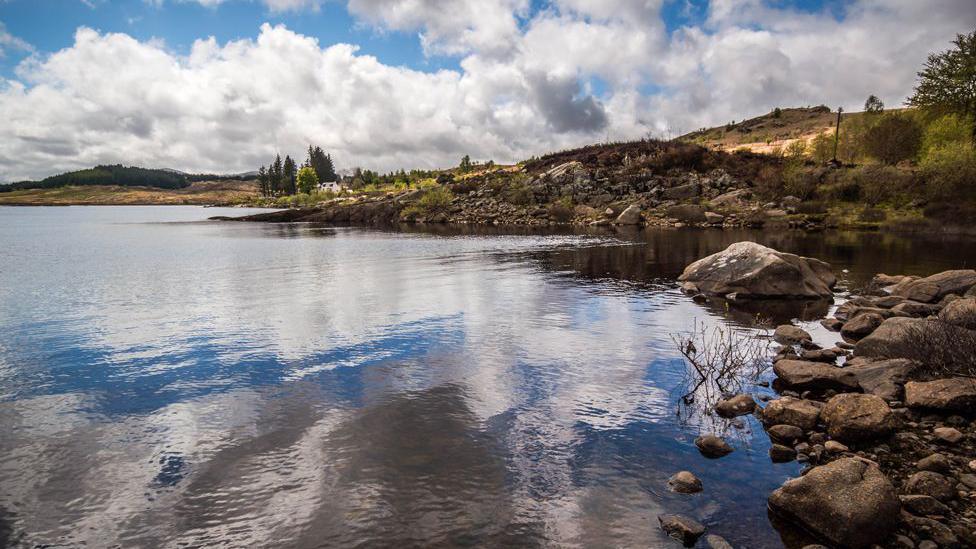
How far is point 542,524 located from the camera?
8.39m

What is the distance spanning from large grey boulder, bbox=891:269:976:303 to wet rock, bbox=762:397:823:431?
15473mm

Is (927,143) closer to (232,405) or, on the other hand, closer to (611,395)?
(611,395)

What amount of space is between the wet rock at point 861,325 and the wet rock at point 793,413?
876 cm

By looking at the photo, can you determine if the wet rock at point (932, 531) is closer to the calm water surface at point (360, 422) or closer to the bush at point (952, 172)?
the calm water surface at point (360, 422)

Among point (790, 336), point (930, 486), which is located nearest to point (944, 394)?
point (930, 486)

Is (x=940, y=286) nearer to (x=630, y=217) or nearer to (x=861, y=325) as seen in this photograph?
(x=861, y=325)

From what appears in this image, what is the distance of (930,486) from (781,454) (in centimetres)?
235

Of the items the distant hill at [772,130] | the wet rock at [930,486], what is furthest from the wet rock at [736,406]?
the distant hill at [772,130]

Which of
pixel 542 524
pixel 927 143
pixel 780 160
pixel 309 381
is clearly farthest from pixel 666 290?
pixel 780 160

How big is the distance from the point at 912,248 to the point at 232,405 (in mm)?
55872

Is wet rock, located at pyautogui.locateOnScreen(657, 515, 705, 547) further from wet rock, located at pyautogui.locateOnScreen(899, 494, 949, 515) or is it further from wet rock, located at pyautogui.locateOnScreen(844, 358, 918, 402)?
wet rock, located at pyautogui.locateOnScreen(844, 358, 918, 402)

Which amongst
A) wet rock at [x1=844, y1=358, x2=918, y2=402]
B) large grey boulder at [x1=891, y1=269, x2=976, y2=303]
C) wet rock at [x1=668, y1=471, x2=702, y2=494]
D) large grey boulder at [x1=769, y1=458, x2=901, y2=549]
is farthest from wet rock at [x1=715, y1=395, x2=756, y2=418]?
large grey boulder at [x1=891, y1=269, x2=976, y2=303]

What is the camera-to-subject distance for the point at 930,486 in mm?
8227

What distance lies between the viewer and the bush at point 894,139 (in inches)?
3346
